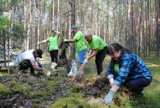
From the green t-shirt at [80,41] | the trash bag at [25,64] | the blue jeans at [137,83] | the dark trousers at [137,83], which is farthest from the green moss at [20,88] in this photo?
Answer: the green t-shirt at [80,41]

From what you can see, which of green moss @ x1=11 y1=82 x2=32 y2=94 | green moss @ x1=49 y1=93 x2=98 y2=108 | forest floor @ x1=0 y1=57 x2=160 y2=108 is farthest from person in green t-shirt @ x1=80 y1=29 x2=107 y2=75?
green moss @ x1=49 y1=93 x2=98 y2=108

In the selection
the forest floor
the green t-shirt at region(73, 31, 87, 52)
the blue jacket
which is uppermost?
the green t-shirt at region(73, 31, 87, 52)

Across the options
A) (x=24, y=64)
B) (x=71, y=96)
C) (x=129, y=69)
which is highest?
(x=129, y=69)

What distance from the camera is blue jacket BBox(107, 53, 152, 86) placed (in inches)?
225

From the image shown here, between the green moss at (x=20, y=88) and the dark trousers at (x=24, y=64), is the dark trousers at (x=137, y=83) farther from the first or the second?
the dark trousers at (x=24, y=64)

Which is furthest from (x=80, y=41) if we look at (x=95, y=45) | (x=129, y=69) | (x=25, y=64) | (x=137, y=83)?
(x=129, y=69)

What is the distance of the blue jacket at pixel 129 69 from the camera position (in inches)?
225

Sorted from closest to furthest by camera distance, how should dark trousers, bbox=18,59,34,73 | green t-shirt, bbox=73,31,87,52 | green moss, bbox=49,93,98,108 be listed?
green moss, bbox=49,93,98,108 → dark trousers, bbox=18,59,34,73 → green t-shirt, bbox=73,31,87,52

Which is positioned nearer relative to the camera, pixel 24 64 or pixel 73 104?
pixel 73 104

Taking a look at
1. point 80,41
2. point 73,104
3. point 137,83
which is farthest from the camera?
point 80,41

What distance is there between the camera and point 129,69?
587 cm

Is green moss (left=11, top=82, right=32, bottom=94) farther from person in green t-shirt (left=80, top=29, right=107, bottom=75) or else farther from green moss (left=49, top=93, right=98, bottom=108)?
person in green t-shirt (left=80, top=29, right=107, bottom=75)

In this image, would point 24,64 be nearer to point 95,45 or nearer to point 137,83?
point 95,45

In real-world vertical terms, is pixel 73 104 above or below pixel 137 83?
below
